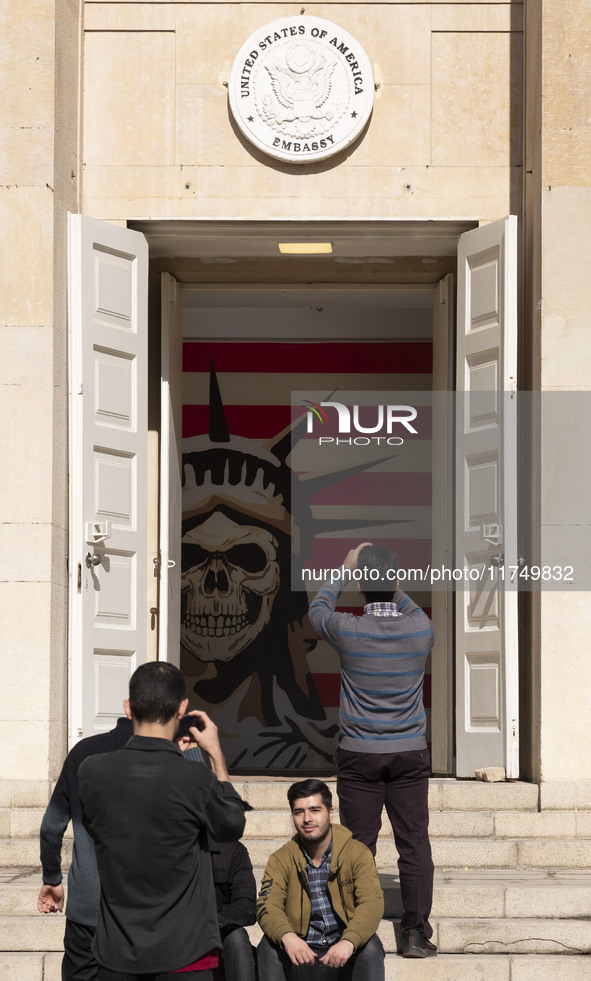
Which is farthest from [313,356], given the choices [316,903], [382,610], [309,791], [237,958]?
[237,958]

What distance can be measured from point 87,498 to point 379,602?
2.51 meters

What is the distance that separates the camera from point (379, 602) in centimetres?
607

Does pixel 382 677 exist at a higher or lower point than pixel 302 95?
lower

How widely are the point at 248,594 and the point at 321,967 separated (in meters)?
7.08

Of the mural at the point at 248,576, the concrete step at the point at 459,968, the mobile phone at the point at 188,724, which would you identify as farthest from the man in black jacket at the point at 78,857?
the mural at the point at 248,576

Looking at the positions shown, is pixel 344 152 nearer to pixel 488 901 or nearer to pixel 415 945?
pixel 488 901

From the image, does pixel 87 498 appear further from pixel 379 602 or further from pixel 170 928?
pixel 170 928

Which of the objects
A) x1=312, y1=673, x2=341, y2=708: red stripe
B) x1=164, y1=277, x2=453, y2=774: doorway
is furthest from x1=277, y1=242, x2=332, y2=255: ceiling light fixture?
x1=312, y1=673, x2=341, y2=708: red stripe

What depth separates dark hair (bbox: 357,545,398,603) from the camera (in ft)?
19.7

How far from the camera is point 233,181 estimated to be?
8.49 metres

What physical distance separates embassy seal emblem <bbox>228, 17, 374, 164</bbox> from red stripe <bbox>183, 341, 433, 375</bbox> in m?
3.55

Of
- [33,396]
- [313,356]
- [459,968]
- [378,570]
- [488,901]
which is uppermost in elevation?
[313,356]

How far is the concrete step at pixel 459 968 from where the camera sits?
581 centimetres

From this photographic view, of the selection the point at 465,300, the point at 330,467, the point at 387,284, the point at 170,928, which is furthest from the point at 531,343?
the point at 170,928
